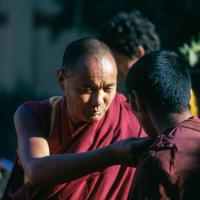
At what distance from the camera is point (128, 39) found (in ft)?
17.0

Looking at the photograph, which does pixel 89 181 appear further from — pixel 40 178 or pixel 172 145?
pixel 172 145

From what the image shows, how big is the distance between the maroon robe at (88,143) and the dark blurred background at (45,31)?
4169 mm

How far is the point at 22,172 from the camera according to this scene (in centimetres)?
406

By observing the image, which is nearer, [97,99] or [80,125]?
[97,99]

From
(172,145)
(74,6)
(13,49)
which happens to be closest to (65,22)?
(74,6)

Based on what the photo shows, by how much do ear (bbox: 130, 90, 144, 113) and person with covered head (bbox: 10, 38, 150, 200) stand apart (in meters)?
0.53

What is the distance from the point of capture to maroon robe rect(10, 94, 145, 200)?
12.4 ft

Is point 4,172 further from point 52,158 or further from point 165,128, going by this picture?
point 165,128

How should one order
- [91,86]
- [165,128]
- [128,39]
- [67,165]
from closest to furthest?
[165,128]
[67,165]
[91,86]
[128,39]

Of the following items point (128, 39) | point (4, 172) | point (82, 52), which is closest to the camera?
point (82, 52)

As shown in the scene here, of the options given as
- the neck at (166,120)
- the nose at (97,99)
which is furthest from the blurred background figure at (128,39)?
the neck at (166,120)

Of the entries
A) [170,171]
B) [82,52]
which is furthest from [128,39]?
[170,171]

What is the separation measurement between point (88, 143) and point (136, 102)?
0.75m

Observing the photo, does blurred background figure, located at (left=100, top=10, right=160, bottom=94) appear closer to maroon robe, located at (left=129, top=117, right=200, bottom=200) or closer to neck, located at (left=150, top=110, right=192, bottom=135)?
neck, located at (left=150, top=110, right=192, bottom=135)
